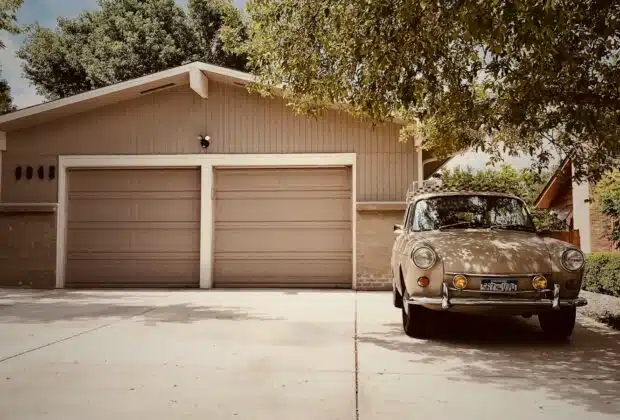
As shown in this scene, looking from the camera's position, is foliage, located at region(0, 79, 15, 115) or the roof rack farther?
foliage, located at region(0, 79, 15, 115)

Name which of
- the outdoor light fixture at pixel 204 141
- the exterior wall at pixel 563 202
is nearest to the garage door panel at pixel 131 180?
the outdoor light fixture at pixel 204 141

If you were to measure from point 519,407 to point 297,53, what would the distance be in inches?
180

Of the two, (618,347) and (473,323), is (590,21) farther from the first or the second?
(473,323)

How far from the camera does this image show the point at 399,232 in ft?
24.5

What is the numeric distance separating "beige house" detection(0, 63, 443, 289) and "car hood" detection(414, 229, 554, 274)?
619cm

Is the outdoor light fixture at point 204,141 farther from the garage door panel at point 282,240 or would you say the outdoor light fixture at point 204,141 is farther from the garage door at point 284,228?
the garage door panel at point 282,240

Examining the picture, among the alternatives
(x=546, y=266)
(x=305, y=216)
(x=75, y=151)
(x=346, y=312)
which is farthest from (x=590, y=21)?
(x=75, y=151)

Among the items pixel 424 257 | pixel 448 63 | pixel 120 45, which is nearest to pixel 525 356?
pixel 424 257

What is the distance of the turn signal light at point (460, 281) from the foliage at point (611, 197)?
5.61 m

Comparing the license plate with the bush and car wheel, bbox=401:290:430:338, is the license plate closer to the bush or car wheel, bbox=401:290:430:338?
car wheel, bbox=401:290:430:338

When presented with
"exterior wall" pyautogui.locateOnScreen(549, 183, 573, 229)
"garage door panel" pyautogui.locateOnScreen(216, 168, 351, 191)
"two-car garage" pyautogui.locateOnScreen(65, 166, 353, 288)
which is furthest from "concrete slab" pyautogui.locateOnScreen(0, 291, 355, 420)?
"exterior wall" pyautogui.locateOnScreen(549, 183, 573, 229)

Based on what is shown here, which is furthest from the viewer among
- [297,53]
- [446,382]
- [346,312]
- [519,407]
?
[346,312]

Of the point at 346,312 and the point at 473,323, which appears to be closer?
the point at 473,323

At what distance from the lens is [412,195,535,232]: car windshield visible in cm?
687
